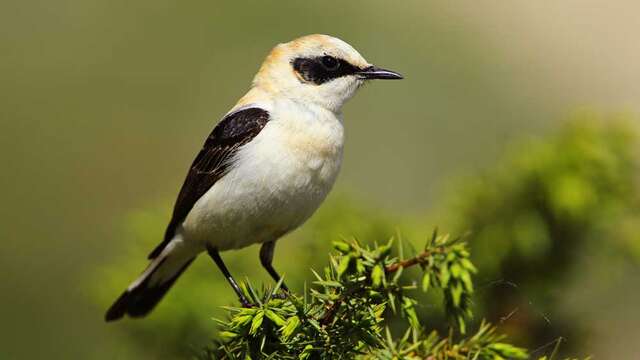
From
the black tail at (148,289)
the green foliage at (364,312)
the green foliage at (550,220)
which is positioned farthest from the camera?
the black tail at (148,289)

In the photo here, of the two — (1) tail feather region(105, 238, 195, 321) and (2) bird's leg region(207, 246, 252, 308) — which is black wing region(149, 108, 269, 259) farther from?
(2) bird's leg region(207, 246, 252, 308)

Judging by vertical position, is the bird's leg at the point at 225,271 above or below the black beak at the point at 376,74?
below

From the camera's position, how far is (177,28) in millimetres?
9734

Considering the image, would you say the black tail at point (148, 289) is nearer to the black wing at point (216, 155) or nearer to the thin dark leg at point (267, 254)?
the black wing at point (216, 155)

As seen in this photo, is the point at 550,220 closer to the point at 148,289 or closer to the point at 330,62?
the point at 330,62

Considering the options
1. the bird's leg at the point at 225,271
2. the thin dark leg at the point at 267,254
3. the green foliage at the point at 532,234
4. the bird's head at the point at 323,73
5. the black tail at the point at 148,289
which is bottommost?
the black tail at the point at 148,289

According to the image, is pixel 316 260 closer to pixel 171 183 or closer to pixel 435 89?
pixel 171 183

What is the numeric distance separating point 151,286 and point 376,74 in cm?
131

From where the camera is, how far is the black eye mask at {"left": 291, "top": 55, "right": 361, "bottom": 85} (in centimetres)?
389

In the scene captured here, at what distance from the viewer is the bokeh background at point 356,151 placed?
317 cm

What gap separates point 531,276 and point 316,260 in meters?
0.77

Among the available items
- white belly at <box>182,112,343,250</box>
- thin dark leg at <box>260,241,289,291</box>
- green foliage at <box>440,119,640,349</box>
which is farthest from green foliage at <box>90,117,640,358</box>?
thin dark leg at <box>260,241,289,291</box>

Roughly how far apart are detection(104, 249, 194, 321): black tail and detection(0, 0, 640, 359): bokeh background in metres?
0.08

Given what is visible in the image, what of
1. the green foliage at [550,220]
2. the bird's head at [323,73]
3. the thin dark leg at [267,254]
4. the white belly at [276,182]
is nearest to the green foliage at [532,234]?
the green foliage at [550,220]
